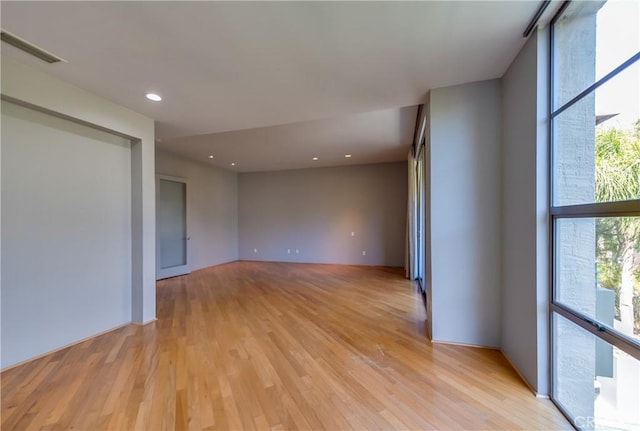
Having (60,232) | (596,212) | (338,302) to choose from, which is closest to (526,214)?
(596,212)

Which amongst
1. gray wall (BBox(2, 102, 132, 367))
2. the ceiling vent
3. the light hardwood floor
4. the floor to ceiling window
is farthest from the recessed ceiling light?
the floor to ceiling window

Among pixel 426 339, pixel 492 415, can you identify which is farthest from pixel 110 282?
pixel 492 415

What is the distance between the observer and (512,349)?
2.38m

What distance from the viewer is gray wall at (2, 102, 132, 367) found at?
2.46 meters

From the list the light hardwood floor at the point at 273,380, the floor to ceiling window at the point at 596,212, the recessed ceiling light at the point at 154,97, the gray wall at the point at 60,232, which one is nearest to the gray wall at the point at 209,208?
the gray wall at the point at 60,232

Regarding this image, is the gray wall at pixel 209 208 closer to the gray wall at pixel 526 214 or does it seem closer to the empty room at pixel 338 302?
the empty room at pixel 338 302

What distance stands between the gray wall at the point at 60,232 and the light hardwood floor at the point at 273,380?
A: 30 centimetres

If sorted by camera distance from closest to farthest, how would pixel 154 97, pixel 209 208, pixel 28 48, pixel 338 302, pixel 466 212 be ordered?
pixel 28 48 < pixel 466 212 < pixel 154 97 < pixel 338 302 < pixel 209 208

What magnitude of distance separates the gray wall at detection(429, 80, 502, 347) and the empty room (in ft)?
0.06

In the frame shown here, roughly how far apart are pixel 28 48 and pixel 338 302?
14.3 ft

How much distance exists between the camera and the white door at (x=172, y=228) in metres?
6.07

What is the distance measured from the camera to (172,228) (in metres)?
6.41

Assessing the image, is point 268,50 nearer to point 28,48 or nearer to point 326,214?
point 28,48

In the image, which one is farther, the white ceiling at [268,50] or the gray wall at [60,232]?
the gray wall at [60,232]
